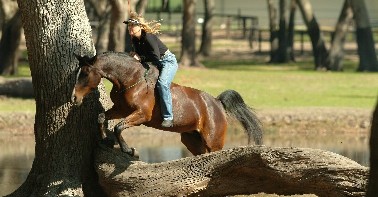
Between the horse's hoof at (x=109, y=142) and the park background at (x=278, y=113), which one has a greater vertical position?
the horse's hoof at (x=109, y=142)

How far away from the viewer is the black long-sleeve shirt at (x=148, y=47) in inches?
518

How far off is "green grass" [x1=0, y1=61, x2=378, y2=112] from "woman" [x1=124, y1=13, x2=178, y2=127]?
36.1 ft

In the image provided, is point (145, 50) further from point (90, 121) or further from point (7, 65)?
point (7, 65)

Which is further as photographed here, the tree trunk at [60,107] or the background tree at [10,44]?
the background tree at [10,44]

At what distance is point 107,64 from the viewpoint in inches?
508

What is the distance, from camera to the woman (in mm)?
13125

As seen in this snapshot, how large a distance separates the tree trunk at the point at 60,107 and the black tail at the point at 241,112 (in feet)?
5.36

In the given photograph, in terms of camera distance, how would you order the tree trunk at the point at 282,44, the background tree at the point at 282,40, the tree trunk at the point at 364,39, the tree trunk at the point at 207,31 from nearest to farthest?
the tree trunk at the point at 364,39
the tree trunk at the point at 282,44
the background tree at the point at 282,40
the tree trunk at the point at 207,31

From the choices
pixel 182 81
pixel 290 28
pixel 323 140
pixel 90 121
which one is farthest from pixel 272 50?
pixel 90 121

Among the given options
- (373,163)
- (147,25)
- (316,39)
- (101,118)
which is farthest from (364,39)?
(373,163)

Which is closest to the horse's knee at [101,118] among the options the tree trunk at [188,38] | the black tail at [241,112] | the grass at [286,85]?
the black tail at [241,112]

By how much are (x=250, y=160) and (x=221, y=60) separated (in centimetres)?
3376

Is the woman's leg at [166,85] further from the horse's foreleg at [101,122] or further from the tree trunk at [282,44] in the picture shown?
the tree trunk at [282,44]

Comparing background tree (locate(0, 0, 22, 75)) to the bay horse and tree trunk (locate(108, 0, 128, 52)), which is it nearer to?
tree trunk (locate(108, 0, 128, 52))
